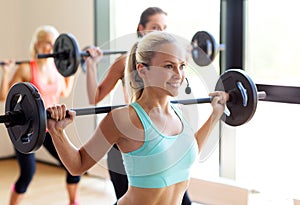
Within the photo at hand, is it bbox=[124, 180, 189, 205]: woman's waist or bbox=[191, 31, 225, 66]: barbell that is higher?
bbox=[191, 31, 225, 66]: barbell

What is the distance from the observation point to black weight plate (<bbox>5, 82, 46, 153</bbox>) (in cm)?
170

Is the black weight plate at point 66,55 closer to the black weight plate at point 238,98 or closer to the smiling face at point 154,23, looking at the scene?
the smiling face at point 154,23

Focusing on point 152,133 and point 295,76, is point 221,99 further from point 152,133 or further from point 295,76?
point 295,76

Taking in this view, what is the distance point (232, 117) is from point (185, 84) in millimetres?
476

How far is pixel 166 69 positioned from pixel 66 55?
5.81 ft

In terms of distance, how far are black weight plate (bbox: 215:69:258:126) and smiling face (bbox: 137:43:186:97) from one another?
1.85 ft

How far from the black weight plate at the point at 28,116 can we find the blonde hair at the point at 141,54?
0.30 m

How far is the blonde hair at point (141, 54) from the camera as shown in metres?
1.72

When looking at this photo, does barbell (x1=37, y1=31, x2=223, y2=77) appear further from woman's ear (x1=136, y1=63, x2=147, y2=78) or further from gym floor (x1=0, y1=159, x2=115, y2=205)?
woman's ear (x1=136, y1=63, x2=147, y2=78)

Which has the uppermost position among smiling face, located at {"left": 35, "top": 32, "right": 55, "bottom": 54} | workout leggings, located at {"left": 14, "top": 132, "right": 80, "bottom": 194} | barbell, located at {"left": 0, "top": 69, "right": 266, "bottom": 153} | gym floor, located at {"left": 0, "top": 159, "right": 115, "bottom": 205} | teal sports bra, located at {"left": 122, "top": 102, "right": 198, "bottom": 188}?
smiling face, located at {"left": 35, "top": 32, "right": 55, "bottom": 54}

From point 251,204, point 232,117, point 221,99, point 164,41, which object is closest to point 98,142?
point 164,41

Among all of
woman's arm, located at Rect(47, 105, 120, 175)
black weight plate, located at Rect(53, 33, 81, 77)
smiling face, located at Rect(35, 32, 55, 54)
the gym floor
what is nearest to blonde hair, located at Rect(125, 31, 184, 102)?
woman's arm, located at Rect(47, 105, 120, 175)

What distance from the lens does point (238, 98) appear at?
223 cm

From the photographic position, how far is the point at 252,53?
348 centimetres
